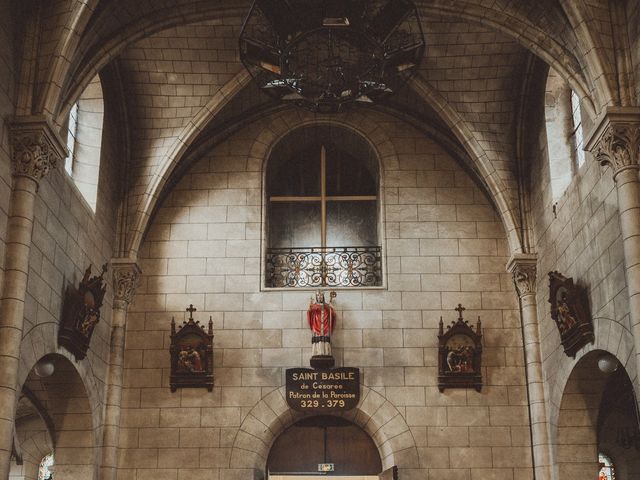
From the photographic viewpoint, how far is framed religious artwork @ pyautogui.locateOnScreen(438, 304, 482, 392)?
13.2 m

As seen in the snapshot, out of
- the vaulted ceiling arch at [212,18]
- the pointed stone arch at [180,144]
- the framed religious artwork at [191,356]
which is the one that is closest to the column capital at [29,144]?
the vaulted ceiling arch at [212,18]

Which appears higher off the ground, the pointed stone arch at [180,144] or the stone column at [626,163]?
the pointed stone arch at [180,144]

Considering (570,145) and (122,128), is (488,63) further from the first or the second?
(122,128)

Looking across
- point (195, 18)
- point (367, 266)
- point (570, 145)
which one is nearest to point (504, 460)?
point (367, 266)

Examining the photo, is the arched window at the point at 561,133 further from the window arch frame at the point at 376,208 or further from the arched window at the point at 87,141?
the arched window at the point at 87,141

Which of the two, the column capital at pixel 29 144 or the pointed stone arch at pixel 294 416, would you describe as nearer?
the column capital at pixel 29 144

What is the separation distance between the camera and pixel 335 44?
936cm

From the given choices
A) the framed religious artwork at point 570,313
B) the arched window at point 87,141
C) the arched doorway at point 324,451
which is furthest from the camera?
the arched doorway at point 324,451

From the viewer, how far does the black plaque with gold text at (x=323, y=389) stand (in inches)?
516

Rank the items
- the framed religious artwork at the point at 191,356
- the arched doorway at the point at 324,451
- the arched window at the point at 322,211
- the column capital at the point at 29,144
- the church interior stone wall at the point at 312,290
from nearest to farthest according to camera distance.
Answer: the column capital at the point at 29,144
the church interior stone wall at the point at 312,290
the framed religious artwork at the point at 191,356
the arched doorway at the point at 324,451
the arched window at the point at 322,211

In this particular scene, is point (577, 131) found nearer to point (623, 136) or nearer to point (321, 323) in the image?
point (623, 136)

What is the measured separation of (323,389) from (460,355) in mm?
2036

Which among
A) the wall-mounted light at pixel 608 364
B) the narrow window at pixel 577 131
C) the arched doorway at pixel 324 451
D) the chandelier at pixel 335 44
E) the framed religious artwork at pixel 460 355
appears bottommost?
the arched doorway at pixel 324 451

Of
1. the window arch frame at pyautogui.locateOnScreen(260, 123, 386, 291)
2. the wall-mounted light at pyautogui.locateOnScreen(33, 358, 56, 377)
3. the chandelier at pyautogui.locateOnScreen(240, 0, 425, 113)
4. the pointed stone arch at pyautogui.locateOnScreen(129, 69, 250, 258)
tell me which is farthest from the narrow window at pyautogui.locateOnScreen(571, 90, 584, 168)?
the wall-mounted light at pyautogui.locateOnScreen(33, 358, 56, 377)
